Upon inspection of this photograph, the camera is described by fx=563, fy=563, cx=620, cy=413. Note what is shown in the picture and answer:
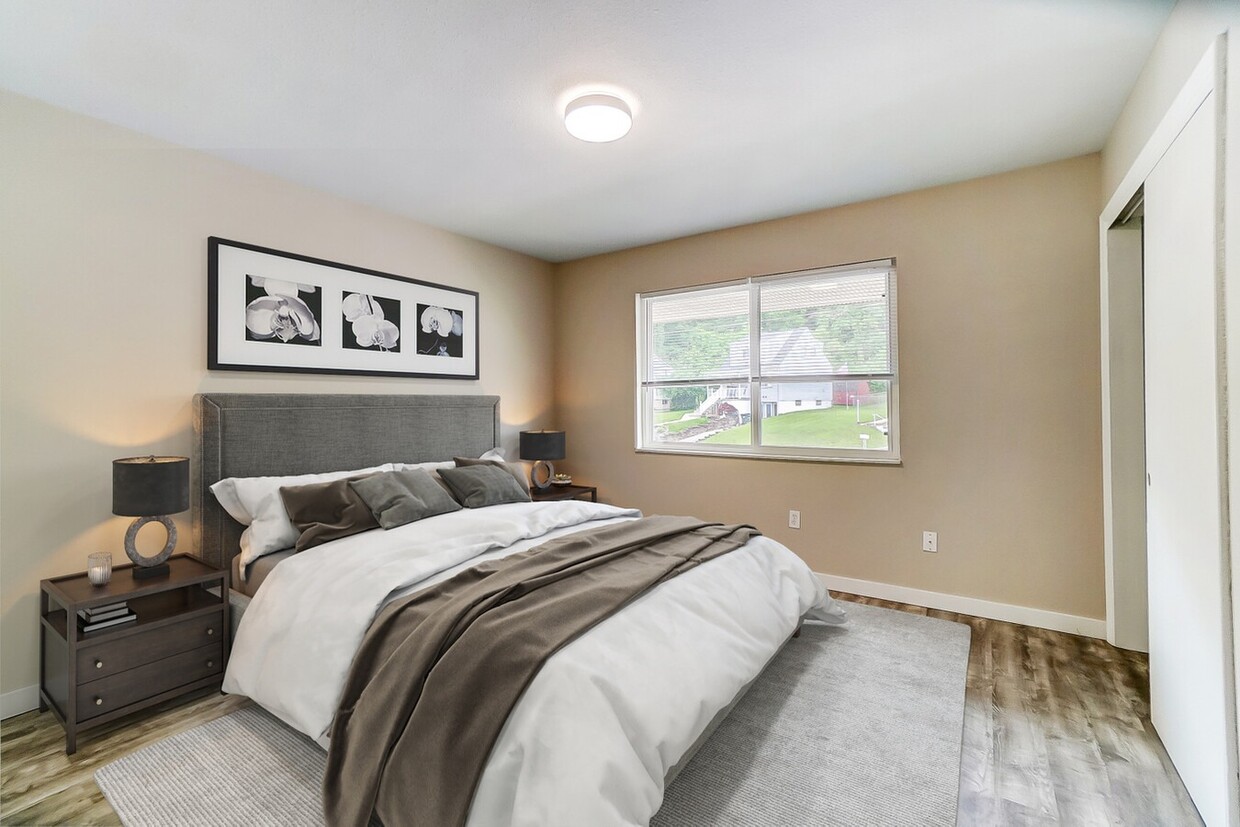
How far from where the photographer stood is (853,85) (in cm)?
233

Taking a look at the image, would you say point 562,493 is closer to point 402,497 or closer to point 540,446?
point 540,446

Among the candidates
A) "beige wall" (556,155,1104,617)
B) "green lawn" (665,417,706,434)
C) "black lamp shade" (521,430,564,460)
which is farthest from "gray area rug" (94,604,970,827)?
"black lamp shade" (521,430,564,460)

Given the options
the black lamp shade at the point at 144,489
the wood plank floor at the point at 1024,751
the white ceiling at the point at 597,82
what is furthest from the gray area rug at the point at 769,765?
the white ceiling at the point at 597,82

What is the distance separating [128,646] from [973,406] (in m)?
4.25

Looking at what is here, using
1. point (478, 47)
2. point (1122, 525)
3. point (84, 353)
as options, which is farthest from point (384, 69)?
point (1122, 525)

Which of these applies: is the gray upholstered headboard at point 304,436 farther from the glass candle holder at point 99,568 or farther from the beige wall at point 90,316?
the glass candle holder at point 99,568

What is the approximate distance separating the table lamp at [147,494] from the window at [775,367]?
10.0ft

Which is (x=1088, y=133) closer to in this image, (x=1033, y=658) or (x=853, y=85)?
(x=853, y=85)

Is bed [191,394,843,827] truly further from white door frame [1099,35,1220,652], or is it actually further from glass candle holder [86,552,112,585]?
white door frame [1099,35,1220,652]

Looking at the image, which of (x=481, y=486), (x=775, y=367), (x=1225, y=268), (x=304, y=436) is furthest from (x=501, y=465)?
(x=1225, y=268)

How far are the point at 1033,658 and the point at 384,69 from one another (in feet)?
12.8

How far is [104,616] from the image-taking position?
2.21m

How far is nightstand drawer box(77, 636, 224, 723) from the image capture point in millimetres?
2100

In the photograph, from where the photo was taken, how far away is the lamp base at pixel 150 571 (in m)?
2.41
